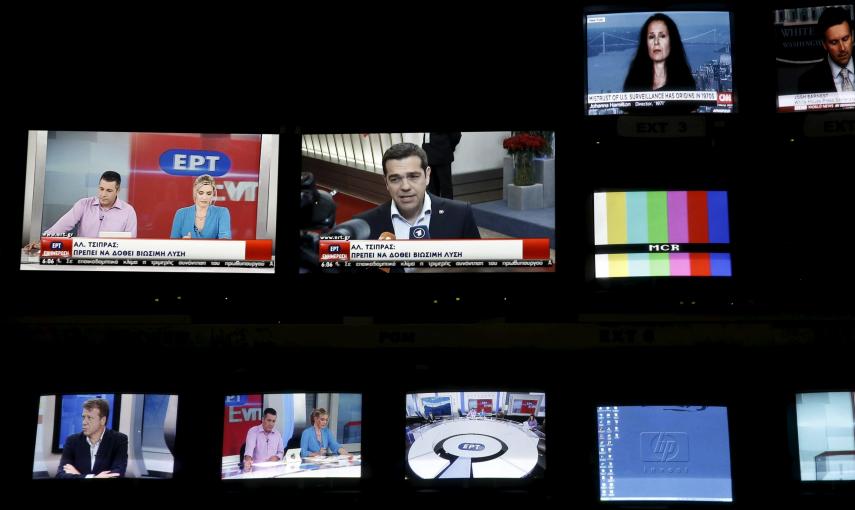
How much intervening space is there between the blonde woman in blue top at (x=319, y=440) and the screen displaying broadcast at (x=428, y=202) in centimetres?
40

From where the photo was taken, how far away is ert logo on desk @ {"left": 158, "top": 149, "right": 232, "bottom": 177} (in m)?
2.20

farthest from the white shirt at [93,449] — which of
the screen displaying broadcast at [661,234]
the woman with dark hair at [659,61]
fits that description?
the woman with dark hair at [659,61]

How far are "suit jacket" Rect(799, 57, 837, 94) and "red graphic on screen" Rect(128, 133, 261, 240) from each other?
1447 millimetres

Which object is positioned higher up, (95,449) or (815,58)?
(815,58)

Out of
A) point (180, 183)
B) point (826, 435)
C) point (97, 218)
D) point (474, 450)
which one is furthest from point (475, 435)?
point (97, 218)

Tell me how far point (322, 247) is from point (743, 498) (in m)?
1.26

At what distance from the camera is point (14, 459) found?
2.13 metres

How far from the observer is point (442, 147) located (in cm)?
218

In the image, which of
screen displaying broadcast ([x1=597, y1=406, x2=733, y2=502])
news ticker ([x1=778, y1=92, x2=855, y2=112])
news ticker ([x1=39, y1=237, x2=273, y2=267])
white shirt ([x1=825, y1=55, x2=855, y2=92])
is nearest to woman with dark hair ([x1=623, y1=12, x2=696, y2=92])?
news ticker ([x1=778, y1=92, x2=855, y2=112])

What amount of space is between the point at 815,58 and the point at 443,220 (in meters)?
1.06

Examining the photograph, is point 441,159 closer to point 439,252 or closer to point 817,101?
point 439,252

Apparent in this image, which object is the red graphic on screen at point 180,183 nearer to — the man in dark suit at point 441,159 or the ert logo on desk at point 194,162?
the ert logo on desk at point 194,162

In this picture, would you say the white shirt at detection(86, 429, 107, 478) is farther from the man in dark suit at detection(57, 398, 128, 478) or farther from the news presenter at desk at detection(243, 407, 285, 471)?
the news presenter at desk at detection(243, 407, 285, 471)

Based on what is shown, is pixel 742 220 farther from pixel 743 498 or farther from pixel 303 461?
pixel 303 461
